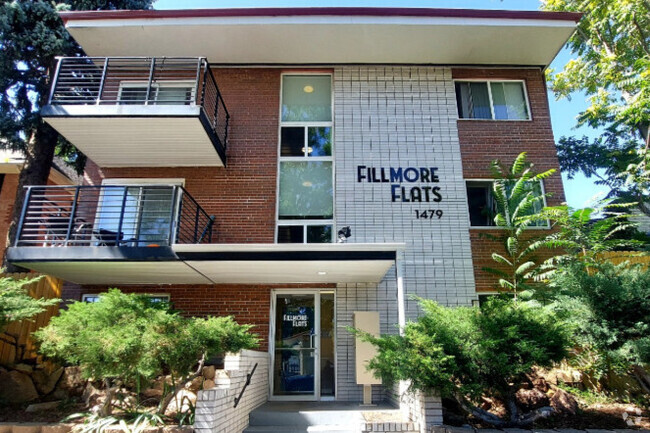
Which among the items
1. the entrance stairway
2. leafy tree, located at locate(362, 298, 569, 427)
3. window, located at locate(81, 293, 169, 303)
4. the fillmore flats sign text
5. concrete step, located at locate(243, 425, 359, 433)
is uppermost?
the fillmore flats sign text

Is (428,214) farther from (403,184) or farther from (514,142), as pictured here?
(514,142)

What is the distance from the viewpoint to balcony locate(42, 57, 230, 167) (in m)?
8.40

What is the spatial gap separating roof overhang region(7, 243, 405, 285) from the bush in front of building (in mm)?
1000

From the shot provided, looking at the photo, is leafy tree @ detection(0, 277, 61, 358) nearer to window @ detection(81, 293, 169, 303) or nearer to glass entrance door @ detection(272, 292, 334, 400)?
window @ detection(81, 293, 169, 303)

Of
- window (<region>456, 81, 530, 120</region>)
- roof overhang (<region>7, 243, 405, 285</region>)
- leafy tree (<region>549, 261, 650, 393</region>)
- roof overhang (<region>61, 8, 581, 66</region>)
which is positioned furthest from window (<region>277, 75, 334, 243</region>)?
leafy tree (<region>549, 261, 650, 393</region>)

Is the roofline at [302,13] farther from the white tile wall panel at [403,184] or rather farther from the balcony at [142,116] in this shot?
the white tile wall panel at [403,184]

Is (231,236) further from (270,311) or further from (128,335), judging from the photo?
(128,335)

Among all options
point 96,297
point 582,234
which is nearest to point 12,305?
point 96,297

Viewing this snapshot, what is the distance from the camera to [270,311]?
866 cm

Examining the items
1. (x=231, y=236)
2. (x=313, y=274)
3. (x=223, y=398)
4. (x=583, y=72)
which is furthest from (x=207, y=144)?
(x=583, y=72)

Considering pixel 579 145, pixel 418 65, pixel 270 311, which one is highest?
pixel 579 145

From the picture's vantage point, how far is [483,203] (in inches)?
391

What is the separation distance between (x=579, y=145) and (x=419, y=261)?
15.8 meters

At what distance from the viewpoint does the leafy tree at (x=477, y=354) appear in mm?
5113
